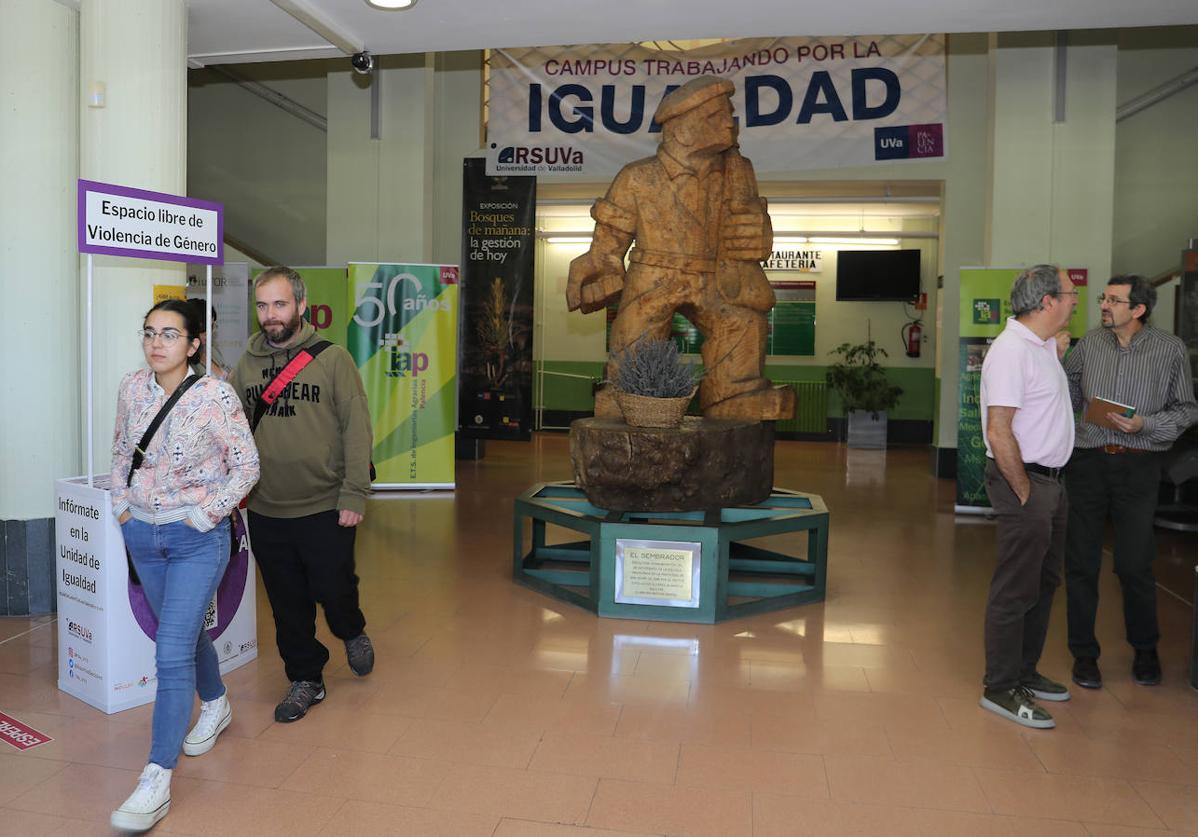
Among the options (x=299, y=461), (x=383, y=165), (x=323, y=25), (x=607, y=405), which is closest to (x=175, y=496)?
(x=299, y=461)

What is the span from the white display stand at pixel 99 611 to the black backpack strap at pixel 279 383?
1.96ft

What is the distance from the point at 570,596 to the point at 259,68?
25.8 feet

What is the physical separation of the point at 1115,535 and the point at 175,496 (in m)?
3.31

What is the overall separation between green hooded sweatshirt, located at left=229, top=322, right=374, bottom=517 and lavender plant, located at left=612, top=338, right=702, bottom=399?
6.25 feet

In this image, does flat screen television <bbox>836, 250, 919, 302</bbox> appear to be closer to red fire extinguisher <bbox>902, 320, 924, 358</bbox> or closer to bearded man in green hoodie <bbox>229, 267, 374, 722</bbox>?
red fire extinguisher <bbox>902, 320, 924, 358</bbox>

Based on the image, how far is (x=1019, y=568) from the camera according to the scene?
3.44 metres

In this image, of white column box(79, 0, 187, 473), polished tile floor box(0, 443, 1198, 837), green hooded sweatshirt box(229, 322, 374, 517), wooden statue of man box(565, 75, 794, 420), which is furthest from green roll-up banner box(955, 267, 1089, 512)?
white column box(79, 0, 187, 473)

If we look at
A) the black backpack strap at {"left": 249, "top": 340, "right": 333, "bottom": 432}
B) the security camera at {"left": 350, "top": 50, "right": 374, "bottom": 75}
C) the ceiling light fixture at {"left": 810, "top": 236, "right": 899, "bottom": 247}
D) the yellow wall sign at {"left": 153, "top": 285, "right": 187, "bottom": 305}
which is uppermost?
the security camera at {"left": 350, "top": 50, "right": 374, "bottom": 75}

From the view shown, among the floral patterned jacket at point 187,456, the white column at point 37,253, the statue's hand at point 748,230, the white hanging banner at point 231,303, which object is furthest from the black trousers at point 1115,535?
the white hanging banner at point 231,303

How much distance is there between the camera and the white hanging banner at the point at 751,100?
8.12 meters

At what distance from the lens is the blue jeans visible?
2.74 metres

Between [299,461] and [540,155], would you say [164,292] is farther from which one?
[540,155]

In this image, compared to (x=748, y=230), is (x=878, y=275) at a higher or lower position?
higher

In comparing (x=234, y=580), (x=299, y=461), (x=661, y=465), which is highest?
(x=299, y=461)
